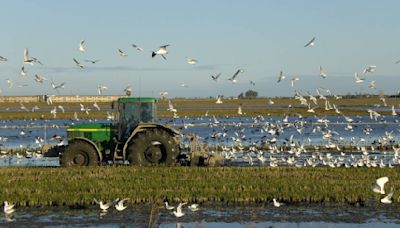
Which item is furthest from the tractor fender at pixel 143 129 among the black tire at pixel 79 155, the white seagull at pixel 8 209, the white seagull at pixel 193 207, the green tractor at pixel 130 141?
the white seagull at pixel 8 209

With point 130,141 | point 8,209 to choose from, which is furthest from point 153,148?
point 8,209

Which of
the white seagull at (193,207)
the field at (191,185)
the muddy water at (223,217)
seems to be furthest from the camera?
the field at (191,185)

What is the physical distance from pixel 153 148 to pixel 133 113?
1288mm

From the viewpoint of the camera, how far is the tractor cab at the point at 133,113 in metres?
22.1

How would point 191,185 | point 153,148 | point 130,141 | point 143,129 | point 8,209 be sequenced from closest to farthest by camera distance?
point 8,209, point 191,185, point 130,141, point 143,129, point 153,148

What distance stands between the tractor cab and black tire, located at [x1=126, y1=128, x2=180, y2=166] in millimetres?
552

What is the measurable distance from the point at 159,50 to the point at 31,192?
5187 millimetres

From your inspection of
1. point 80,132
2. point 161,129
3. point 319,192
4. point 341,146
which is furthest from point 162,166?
point 341,146

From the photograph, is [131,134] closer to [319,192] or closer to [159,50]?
[159,50]

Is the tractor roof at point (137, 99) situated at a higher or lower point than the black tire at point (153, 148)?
→ higher

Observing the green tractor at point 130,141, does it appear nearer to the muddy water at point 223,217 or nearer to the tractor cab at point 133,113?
the tractor cab at point 133,113

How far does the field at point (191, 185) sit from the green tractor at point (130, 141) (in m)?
0.82

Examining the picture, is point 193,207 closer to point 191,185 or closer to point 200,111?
point 191,185

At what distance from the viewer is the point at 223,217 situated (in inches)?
567
